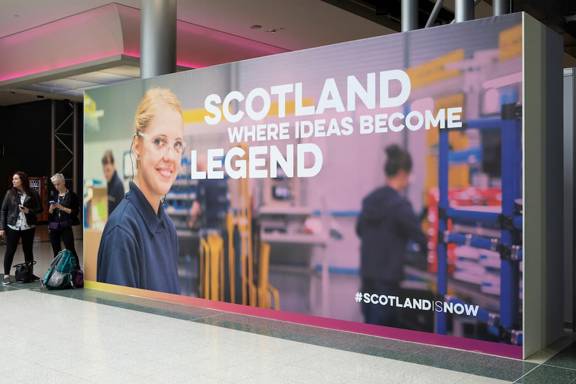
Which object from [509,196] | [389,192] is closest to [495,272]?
[509,196]

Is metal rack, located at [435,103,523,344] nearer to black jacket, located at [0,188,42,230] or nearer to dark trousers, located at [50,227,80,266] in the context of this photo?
dark trousers, located at [50,227,80,266]

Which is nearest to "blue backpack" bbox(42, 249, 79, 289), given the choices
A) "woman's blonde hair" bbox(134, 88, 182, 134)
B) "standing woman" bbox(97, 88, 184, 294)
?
"standing woman" bbox(97, 88, 184, 294)

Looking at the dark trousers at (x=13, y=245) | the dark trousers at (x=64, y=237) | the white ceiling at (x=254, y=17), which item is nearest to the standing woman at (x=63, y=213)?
the dark trousers at (x=64, y=237)

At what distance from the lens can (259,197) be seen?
5930 millimetres

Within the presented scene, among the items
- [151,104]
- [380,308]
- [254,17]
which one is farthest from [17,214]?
[380,308]

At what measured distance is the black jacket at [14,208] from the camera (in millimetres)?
8227

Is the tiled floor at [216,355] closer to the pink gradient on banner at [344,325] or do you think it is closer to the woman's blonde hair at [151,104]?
the pink gradient on banner at [344,325]

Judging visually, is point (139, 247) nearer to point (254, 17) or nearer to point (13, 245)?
point (13, 245)

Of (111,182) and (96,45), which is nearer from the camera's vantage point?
(111,182)

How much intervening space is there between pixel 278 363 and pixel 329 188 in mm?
1700

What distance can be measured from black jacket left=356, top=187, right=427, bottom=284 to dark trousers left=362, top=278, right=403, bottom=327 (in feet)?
0.14

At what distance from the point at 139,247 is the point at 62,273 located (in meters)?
1.34

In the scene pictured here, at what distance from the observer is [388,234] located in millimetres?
5086

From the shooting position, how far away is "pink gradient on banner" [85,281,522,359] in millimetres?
4523
